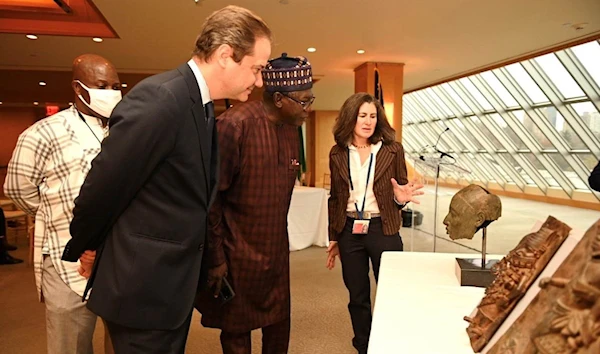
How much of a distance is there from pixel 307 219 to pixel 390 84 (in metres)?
3.77

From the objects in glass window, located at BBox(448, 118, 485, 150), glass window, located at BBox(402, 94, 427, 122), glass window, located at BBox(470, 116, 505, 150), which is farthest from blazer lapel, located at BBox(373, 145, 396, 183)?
glass window, located at BBox(402, 94, 427, 122)

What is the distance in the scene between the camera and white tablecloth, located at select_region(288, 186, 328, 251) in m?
5.21

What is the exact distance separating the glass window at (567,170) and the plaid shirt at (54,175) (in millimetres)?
10772

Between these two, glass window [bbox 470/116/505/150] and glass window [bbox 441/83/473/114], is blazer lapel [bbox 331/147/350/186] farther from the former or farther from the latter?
glass window [bbox 470/116/505/150]

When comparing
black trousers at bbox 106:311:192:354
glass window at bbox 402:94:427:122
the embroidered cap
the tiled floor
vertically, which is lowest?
the tiled floor

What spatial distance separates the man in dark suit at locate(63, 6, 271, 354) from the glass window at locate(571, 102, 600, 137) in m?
8.99

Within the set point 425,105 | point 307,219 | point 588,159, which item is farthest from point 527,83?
point 307,219

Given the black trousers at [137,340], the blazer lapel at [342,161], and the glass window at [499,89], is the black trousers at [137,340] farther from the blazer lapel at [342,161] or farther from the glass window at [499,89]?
the glass window at [499,89]

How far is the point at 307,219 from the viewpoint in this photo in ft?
17.7

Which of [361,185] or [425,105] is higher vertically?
[425,105]

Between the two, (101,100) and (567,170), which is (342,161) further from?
(567,170)

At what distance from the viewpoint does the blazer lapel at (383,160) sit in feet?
6.95

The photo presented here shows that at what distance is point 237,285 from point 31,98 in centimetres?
1216

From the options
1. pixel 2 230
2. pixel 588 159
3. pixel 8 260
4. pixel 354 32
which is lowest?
pixel 8 260
